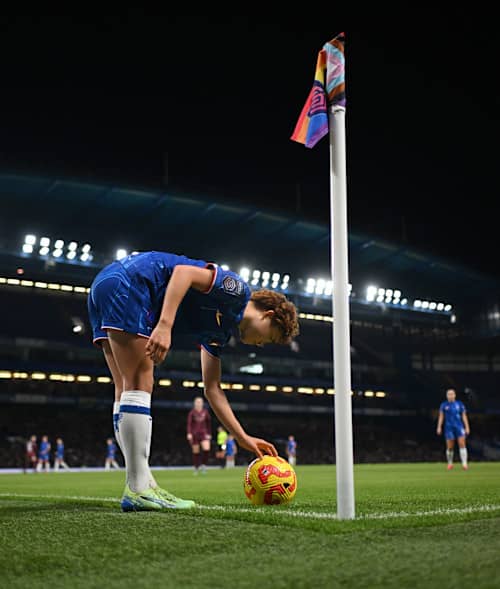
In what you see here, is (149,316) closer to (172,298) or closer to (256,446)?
(172,298)

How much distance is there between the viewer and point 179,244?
39.2m

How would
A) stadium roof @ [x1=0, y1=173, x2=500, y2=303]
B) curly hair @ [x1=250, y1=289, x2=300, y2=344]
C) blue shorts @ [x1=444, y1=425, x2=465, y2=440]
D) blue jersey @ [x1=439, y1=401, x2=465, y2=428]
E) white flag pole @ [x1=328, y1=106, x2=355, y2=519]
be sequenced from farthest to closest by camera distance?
stadium roof @ [x1=0, y1=173, x2=500, y2=303] < blue jersey @ [x1=439, y1=401, x2=465, y2=428] < blue shorts @ [x1=444, y1=425, x2=465, y2=440] < curly hair @ [x1=250, y1=289, x2=300, y2=344] < white flag pole @ [x1=328, y1=106, x2=355, y2=519]

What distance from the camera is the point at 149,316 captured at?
4.36m

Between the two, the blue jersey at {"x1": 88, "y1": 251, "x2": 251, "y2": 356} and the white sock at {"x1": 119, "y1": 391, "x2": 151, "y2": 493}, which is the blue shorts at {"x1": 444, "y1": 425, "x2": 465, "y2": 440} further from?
the white sock at {"x1": 119, "y1": 391, "x2": 151, "y2": 493}

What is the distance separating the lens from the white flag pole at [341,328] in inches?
135

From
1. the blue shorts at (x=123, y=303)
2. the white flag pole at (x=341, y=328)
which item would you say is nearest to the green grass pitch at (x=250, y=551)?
the white flag pole at (x=341, y=328)

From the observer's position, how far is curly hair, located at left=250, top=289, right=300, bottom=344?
4.39m

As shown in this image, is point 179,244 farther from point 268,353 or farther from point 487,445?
point 487,445

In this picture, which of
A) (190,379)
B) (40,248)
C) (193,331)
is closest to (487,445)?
(190,379)

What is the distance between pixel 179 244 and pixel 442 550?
37.1 m

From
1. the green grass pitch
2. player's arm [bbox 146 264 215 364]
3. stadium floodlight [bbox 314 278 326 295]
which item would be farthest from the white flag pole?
stadium floodlight [bbox 314 278 326 295]

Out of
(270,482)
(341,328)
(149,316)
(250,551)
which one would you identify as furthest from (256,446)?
(250,551)

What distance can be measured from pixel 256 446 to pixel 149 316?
128 cm

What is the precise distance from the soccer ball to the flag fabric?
2.41 m
